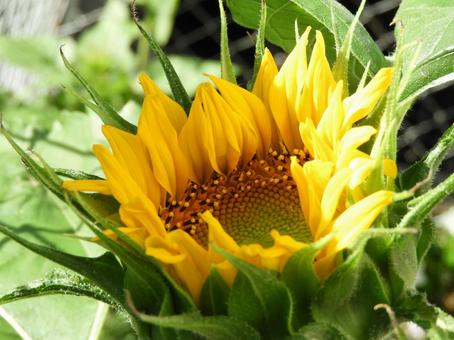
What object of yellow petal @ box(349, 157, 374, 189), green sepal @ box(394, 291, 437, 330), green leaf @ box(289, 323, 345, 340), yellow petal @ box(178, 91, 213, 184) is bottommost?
green sepal @ box(394, 291, 437, 330)

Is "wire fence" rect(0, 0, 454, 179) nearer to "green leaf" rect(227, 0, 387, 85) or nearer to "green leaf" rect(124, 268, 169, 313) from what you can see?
"green leaf" rect(227, 0, 387, 85)

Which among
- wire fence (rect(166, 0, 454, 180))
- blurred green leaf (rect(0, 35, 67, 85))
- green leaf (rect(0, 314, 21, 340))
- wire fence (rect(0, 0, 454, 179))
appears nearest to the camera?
green leaf (rect(0, 314, 21, 340))

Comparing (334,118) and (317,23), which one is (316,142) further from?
(317,23)

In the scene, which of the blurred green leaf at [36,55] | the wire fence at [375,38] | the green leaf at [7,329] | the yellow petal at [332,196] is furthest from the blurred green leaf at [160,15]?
the yellow petal at [332,196]

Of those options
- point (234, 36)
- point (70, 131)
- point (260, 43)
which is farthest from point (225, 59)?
point (234, 36)

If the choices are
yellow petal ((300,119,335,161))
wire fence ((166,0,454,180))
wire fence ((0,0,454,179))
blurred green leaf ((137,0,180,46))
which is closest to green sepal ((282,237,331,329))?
yellow petal ((300,119,335,161))

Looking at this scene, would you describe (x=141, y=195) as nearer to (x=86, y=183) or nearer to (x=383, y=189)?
(x=86, y=183)
